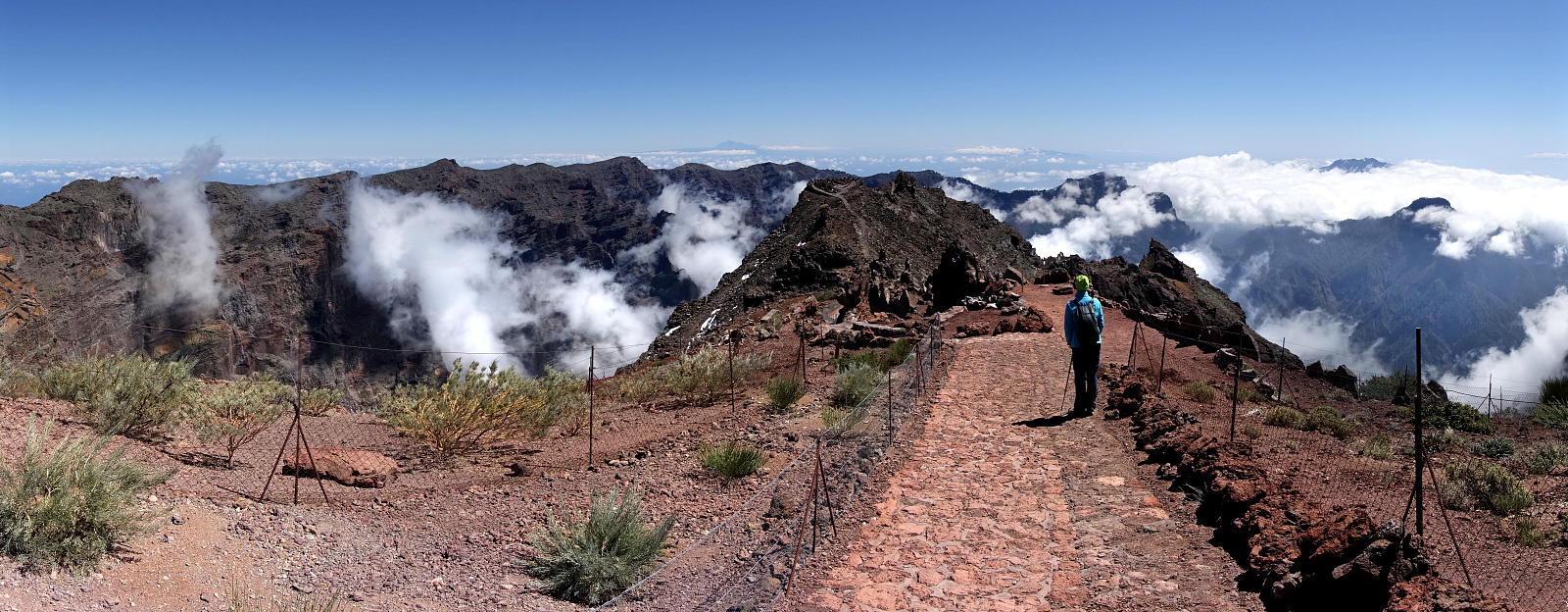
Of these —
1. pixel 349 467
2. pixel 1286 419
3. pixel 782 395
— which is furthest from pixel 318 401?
pixel 1286 419

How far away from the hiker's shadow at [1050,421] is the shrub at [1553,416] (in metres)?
6.65

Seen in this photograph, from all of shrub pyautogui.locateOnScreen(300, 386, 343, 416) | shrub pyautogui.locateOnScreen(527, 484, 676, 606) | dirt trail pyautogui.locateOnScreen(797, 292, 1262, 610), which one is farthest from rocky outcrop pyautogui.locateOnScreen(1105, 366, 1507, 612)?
shrub pyautogui.locateOnScreen(300, 386, 343, 416)

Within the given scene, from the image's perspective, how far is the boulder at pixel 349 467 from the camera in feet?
26.1

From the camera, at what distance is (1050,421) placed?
9.86 meters

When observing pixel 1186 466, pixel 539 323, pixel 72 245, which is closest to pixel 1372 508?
pixel 1186 466

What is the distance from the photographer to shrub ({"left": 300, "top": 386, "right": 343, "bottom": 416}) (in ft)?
39.6

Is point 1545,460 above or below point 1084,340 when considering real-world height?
below

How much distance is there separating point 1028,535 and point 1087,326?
4242 mm

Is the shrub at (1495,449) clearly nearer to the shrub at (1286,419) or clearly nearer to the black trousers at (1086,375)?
the shrub at (1286,419)

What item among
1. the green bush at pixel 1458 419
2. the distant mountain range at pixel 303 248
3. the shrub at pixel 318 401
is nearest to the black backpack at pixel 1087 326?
the green bush at pixel 1458 419

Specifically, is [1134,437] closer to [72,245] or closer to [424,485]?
[424,485]

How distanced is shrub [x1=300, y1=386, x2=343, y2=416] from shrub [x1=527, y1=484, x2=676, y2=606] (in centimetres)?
772

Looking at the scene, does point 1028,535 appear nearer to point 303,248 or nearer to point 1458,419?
point 1458,419

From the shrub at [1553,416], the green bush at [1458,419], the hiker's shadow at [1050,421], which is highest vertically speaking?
the hiker's shadow at [1050,421]
